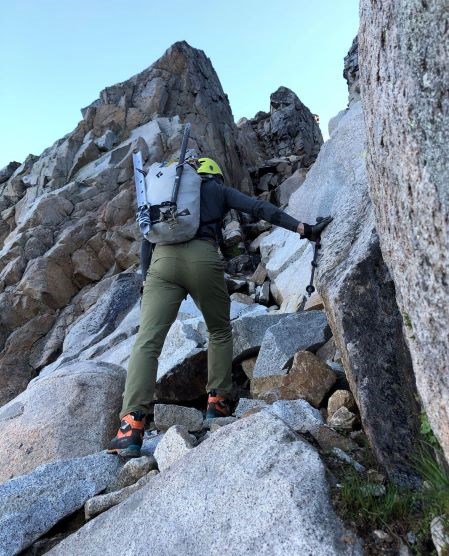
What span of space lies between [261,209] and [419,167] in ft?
15.3

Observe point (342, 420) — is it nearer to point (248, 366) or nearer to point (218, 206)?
point (218, 206)

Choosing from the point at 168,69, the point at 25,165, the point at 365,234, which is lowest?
the point at 365,234

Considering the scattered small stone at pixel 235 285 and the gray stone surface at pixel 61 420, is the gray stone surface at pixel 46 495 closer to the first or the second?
the gray stone surface at pixel 61 420

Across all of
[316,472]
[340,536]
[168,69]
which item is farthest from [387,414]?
[168,69]

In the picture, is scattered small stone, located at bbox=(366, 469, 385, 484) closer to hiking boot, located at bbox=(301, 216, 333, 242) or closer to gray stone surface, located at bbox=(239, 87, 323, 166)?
hiking boot, located at bbox=(301, 216, 333, 242)

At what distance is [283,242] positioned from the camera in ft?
51.8

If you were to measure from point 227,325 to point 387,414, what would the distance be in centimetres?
367

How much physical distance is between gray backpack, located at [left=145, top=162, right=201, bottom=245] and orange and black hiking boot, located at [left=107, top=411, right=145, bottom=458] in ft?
7.98

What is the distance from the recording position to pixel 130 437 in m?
6.18

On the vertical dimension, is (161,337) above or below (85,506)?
above

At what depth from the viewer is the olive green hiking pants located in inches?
270

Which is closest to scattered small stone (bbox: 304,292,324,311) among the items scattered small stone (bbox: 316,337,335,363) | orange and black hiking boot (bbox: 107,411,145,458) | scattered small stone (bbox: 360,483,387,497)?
scattered small stone (bbox: 316,337,335,363)

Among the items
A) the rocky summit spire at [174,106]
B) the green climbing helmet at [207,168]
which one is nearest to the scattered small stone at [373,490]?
the green climbing helmet at [207,168]

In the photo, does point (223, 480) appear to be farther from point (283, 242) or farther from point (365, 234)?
point (283, 242)
